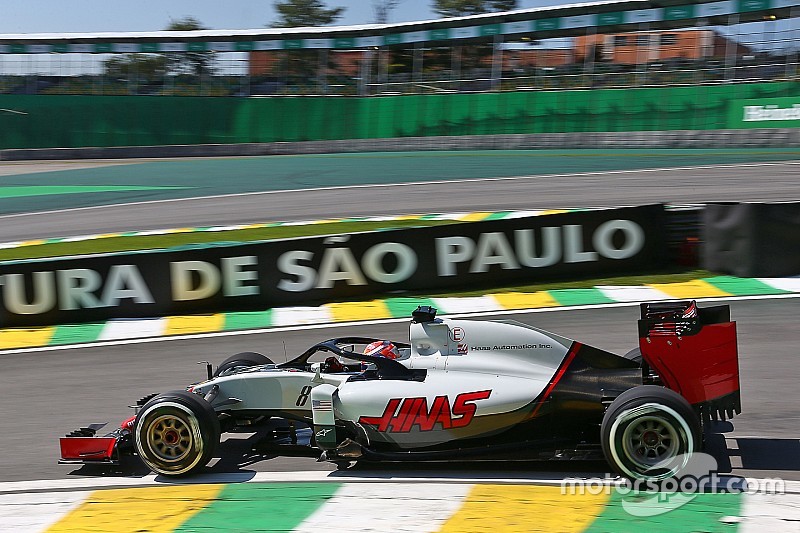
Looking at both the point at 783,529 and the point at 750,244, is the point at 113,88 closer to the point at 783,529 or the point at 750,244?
the point at 750,244

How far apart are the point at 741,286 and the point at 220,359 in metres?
6.41

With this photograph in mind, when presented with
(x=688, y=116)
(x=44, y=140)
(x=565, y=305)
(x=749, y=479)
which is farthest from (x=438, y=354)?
(x=44, y=140)

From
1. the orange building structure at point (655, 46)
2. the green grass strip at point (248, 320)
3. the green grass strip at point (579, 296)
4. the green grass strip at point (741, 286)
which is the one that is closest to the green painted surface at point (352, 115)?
the orange building structure at point (655, 46)

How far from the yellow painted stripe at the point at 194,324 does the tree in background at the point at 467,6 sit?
2330 inches

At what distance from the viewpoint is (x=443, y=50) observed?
3669 cm

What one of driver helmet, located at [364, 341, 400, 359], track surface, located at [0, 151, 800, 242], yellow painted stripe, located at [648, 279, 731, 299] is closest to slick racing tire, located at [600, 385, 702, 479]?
driver helmet, located at [364, 341, 400, 359]

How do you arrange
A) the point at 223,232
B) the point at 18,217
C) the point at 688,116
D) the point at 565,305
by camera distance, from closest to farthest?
the point at 565,305
the point at 223,232
the point at 18,217
the point at 688,116

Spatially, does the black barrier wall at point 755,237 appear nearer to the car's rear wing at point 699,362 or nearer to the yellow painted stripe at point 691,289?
the yellow painted stripe at point 691,289

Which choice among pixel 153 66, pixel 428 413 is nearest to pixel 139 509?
pixel 428 413

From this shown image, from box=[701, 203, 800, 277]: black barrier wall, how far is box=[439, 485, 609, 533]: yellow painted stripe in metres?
6.90

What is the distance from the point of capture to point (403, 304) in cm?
1136

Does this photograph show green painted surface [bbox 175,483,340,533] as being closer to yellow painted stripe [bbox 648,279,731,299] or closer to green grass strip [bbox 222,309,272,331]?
green grass strip [bbox 222,309,272,331]

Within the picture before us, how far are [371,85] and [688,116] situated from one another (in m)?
13.6

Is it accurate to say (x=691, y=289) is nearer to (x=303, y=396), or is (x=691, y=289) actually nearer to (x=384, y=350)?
(x=384, y=350)
